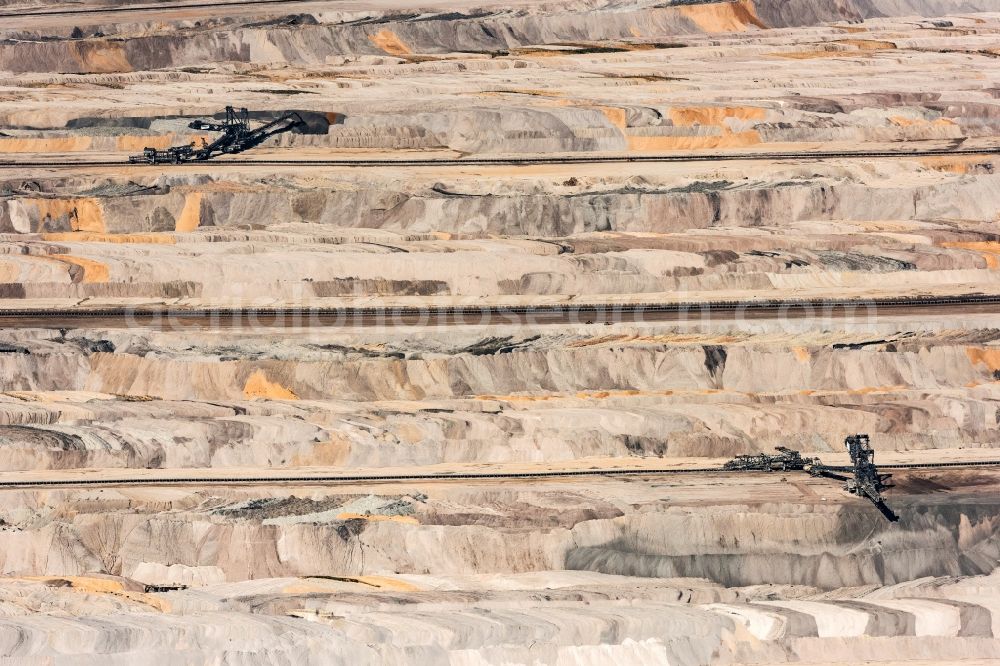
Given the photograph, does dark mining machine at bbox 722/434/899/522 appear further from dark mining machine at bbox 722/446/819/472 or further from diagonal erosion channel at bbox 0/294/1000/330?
diagonal erosion channel at bbox 0/294/1000/330

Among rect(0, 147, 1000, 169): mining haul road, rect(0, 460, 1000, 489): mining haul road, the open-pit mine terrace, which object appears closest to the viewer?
the open-pit mine terrace

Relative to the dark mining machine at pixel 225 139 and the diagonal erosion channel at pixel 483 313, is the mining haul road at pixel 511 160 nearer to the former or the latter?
the dark mining machine at pixel 225 139

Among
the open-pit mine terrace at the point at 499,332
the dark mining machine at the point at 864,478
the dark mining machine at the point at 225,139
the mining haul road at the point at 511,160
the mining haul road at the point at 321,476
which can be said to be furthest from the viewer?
the mining haul road at the point at 511,160

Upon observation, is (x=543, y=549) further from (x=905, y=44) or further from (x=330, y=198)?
(x=905, y=44)

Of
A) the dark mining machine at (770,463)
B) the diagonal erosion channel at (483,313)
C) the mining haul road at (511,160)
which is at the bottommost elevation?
the dark mining machine at (770,463)

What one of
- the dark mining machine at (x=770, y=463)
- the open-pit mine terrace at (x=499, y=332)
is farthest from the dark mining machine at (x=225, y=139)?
the dark mining machine at (x=770, y=463)

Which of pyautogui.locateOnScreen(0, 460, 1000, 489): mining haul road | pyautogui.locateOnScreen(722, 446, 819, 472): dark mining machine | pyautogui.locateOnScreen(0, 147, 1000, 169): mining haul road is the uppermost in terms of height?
pyautogui.locateOnScreen(0, 147, 1000, 169): mining haul road

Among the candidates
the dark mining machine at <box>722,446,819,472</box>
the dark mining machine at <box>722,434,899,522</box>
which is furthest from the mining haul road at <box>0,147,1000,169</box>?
the dark mining machine at <box>722,446,819,472</box>
